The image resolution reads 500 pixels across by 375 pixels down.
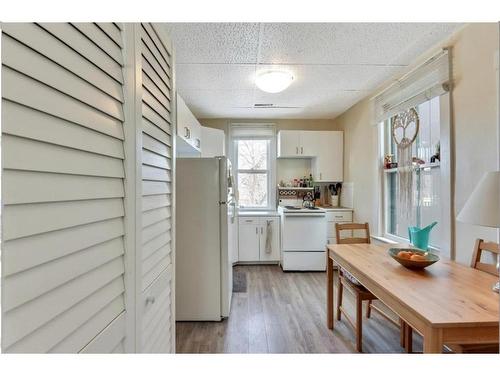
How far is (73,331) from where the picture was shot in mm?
599

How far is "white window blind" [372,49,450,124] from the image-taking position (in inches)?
84.4

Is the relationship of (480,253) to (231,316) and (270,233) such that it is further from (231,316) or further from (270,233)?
(270,233)

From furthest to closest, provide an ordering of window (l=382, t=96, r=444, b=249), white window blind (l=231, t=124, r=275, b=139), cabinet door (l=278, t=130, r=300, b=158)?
white window blind (l=231, t=124, r=275, b=139) < cabinet door (l=278, t=130, r=300, b=158) < window (l=382, t=96, r=444, b=249)

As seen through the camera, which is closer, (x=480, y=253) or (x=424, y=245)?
(x=480, y=253)

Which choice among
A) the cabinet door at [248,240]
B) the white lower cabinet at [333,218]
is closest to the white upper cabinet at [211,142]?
the cabinet door at [248,240]

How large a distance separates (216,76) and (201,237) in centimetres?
165

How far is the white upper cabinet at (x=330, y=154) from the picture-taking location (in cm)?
437

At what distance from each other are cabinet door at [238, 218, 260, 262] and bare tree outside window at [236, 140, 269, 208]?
61cm

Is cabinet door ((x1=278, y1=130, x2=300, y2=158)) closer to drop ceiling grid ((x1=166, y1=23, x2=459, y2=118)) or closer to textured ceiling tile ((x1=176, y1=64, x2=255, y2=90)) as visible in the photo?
drop ceiling grid ((x1=166, y1=23, x2=459, y2=118))

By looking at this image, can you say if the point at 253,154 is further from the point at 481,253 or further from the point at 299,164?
the point at 481,253

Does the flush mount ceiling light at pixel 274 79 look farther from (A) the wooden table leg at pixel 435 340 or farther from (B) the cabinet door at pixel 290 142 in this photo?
(A) the wooden table leg at pixel 435 340

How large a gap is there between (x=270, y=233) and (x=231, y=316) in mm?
1748

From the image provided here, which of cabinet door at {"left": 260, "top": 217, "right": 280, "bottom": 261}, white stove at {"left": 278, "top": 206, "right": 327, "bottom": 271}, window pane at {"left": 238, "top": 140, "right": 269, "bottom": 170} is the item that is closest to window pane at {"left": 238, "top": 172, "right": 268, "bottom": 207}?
window pane at {"left": 238, "top": 140, "right": 269, "bottom": 170}
